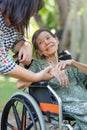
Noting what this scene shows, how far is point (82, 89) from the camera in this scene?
153 inches

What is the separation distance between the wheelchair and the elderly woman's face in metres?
0.36

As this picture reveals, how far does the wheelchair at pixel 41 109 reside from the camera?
348cm

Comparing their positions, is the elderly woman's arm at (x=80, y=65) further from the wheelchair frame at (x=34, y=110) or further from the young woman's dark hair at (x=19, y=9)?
the young woman's dark hair at (x=19, y=9)

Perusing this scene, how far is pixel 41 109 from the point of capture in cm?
370

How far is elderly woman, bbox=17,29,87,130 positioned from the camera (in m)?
3.57

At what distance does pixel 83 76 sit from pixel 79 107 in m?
0.43

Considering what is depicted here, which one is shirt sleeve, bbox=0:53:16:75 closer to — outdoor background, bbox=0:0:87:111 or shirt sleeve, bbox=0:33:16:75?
shirt sleeve, bbox=0:33:16:75

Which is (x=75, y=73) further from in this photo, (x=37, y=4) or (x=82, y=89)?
(x=37, y=4)

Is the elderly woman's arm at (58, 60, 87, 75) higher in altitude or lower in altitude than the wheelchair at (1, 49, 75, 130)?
higher

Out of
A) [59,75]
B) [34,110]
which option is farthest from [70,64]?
[34,110]

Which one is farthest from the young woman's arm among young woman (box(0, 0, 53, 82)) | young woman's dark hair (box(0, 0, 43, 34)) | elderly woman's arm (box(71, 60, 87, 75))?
young woman's dark hair (box(0, 0, 43, 34))

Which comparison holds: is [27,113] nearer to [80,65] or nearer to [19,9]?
[80,65]

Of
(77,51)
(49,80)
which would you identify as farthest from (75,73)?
(77,51)

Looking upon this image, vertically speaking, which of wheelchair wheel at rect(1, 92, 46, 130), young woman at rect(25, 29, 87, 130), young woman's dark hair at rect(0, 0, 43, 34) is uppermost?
young woman's dark hair at rect(0, 0, 43, 34)
